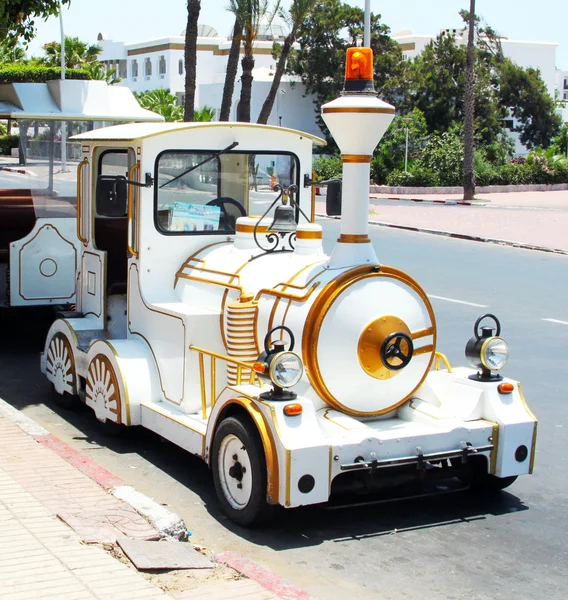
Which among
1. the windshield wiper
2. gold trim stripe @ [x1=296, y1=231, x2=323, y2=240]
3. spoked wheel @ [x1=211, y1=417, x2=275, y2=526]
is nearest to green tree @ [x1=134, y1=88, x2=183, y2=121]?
the windshield wiper

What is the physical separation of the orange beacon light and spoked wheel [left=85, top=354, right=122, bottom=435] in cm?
Answer: 265

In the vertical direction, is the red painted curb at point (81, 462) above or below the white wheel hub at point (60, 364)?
below

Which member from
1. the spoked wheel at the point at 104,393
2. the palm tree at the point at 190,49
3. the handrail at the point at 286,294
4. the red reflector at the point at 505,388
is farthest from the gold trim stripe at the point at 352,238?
the palm tree at the point at 190,49

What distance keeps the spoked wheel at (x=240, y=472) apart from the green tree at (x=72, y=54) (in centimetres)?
5356

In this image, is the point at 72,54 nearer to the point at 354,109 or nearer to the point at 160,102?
the point at 160,102

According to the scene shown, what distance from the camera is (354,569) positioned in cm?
523

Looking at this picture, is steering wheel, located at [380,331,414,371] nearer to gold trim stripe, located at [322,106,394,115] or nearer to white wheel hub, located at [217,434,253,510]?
white wheel hub, located at [217,434,253,510]

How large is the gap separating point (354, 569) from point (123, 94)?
8.79 m

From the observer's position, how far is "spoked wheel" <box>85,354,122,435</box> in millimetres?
7113

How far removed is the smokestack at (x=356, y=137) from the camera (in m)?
5.80

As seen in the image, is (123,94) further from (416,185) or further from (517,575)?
(416,185)

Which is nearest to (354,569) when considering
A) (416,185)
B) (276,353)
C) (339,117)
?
(276,353)

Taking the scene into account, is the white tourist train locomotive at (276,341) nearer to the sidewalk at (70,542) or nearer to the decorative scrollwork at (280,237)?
the decorative scrollwork at (280,237)

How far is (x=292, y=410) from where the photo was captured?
18.0 ft
